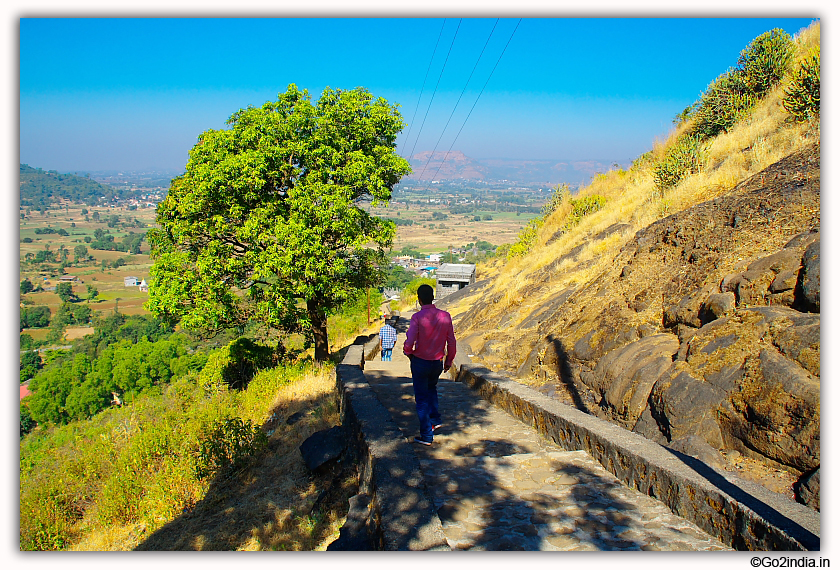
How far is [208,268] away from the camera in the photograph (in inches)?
458

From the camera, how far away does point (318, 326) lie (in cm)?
1417

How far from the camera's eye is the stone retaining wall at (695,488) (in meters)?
2.76

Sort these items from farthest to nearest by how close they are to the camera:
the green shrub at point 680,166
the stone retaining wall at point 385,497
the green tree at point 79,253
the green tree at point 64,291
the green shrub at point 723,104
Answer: the green tree at point 79,253 < the green tree at point 64,291 < the green shrub at point 723,104 < the green shrub at point 680,166 < the stone retaining wall at point 385,497

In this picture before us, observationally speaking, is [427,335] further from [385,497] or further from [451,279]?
[451,279]

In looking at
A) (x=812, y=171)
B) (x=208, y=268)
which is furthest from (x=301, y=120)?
(x=812, y=171)

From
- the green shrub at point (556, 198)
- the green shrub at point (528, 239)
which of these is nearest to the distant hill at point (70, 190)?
the green shrub at point (528, 239)

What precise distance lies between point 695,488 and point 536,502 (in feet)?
3.53

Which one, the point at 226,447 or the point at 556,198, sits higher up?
the point at 556,198

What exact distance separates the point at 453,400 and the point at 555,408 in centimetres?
221

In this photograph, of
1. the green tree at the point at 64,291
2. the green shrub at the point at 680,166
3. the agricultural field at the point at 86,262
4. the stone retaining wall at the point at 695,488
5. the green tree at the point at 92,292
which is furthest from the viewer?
the green tree at the point at 92,292

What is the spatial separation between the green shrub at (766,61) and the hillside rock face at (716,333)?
31.8 ft

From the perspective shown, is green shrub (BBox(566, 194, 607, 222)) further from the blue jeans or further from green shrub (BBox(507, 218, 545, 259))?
the blue jeans

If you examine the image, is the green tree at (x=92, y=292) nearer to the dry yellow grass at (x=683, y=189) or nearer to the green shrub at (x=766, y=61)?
the dry yellow grass at (x=683, y=189)

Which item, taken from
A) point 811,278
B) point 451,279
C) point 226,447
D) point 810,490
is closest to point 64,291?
point 451,279
